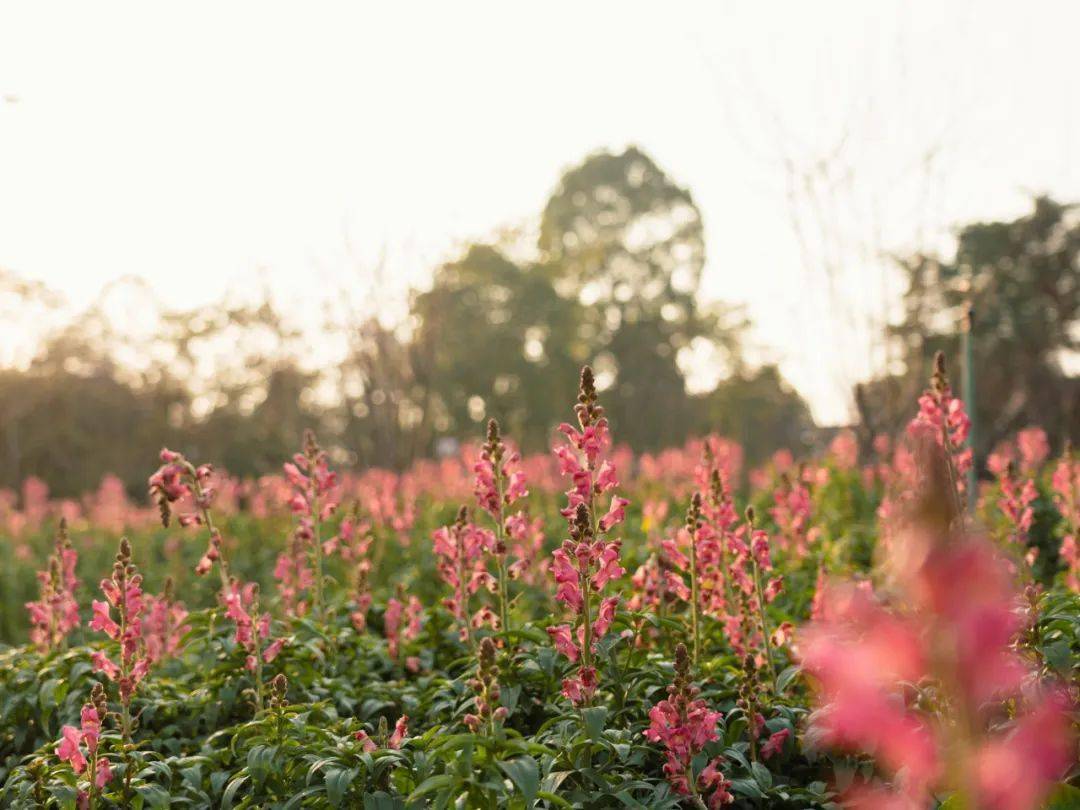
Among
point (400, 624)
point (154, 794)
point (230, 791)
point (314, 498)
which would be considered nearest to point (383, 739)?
point (230, 791)

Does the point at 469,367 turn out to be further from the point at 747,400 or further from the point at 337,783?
the point at 337,783

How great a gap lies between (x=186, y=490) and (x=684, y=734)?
2251 mm

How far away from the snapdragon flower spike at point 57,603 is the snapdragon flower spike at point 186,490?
4.97ft

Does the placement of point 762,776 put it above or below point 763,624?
below

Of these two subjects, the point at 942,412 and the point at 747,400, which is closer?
the point at 942,412

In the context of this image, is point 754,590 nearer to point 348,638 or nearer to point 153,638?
point 348,638

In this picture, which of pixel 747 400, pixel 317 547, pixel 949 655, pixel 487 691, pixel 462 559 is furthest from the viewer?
pixel 747 400

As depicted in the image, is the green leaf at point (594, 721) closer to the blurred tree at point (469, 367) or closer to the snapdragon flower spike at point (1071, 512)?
the snapdragon flower spike at point (1071, 512)

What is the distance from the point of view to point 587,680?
11.4 feet

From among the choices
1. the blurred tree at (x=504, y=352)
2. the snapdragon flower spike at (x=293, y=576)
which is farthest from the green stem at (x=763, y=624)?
the blurred tree at (x=504, y=352)

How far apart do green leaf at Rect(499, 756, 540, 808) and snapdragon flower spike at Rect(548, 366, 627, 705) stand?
694 mm

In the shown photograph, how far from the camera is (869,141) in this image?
15.5 m

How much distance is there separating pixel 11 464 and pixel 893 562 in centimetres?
3779

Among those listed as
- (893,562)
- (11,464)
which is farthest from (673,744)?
(11,464)
